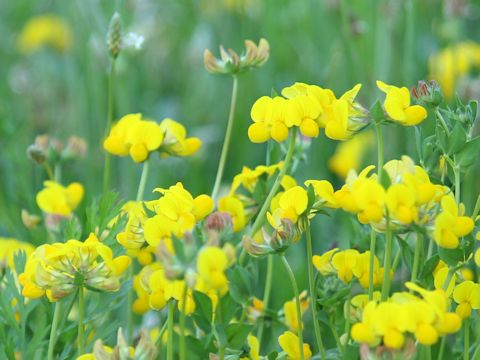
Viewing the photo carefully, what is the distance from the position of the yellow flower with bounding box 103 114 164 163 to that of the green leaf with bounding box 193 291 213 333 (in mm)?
276

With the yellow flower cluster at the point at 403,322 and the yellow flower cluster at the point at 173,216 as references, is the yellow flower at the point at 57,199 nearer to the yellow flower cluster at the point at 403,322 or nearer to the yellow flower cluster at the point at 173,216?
the yellow flower cluster at the point at 173,216

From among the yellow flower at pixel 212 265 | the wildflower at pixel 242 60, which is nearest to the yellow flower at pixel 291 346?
the yellow flower at pixel 212 265

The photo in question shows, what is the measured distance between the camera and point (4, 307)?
49.9 inches

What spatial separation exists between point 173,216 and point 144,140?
1.00 ft

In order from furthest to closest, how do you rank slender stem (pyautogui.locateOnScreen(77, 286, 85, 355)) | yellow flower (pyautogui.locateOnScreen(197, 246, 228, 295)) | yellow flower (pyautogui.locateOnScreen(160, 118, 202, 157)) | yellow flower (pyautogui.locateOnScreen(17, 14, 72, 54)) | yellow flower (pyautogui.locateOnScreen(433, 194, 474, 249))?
1. yellow flower (pyautogui.locateOnScreen(17, 14, 72, 54))
2. yellow flower (pyautogui.locateOnScreen(160, 118, 202, 157))
3. slender stem (pyautogui.locateOnScreen(77, 286, 85, 355))
4. yellow flower (pyautogui.locateOnScreen(433, 194, 474, 249))
5. yellow flower (pyautogui.locateOnScreen(197, 246, 228, 295))

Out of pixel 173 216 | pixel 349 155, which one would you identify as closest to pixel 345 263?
pixel 173 216

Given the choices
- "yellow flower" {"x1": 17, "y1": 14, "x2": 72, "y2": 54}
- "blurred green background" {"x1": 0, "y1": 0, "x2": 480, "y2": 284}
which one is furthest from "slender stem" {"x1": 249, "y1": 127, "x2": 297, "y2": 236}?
"yellow flower" {"x1": 17, "y1": 14, "x2": 72, "y2": 54}

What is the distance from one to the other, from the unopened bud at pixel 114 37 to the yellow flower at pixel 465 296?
74cm

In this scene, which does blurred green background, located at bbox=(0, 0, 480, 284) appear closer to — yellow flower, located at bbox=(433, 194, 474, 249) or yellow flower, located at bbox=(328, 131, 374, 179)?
yellow flower, located at bbox=(328, 131, 374, 179)

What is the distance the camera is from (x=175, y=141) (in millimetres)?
A: 1396

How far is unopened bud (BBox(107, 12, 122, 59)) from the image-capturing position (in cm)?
158

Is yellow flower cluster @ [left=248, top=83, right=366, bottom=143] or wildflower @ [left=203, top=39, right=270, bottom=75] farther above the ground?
wildflower @ [left=203, top=39, right=270, bottom=75]

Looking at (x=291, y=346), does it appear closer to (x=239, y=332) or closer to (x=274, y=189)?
(x=239, y=332)

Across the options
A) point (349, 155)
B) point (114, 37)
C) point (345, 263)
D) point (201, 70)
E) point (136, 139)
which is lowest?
point (349, 155)
